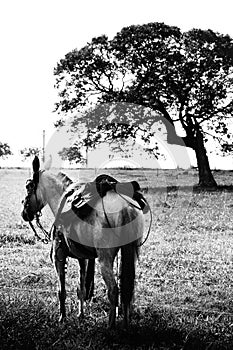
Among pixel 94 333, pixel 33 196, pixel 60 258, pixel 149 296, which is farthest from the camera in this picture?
pixel 149 296

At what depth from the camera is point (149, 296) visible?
7.17 m

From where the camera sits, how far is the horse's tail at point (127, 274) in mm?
5316

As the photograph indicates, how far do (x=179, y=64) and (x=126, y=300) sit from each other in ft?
77.9

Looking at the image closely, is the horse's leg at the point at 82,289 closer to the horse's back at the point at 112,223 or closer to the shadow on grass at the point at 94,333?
the shadow on grass at the point at 94,333

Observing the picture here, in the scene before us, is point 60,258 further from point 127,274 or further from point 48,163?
point 48,163

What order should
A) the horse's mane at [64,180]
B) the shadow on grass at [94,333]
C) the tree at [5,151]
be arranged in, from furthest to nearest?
the tree at [5,151], the horse's mane at [64,180], the shadow on grass at [94,333]

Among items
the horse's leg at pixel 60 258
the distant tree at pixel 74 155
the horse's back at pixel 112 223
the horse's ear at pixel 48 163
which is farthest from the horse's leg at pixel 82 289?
the distant tree at pixel 74 155

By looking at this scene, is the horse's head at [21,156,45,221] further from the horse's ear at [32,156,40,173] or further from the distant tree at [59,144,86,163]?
the distant tree at [59,144,86,163]

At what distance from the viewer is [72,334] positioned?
17.3 ft

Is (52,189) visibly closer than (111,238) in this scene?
No

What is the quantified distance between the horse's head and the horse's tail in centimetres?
141

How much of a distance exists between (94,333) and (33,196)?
1.83m

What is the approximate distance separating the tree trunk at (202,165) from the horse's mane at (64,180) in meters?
21.4

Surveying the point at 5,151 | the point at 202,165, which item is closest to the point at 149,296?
the point at 202,165
